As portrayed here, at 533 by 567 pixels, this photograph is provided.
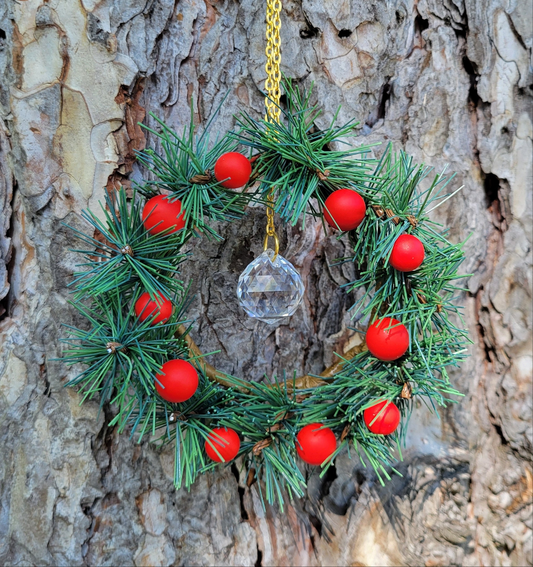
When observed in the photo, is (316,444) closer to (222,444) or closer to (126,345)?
(222,444)

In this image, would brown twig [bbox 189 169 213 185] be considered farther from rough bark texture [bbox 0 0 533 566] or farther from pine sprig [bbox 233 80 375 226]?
rough bark texture [bbox 0 0 533 566]

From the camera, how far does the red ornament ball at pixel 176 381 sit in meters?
0.71

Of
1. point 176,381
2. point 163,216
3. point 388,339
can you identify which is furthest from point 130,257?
point 388,339

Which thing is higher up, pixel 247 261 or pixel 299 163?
pixel 299 163

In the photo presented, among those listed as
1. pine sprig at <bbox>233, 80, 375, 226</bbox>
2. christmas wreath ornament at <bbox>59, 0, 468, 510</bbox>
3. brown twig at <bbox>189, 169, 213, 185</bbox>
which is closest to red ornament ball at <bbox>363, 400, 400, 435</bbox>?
christmas wreath ornament at <bbox>59, 0, 468, 510</bbox>

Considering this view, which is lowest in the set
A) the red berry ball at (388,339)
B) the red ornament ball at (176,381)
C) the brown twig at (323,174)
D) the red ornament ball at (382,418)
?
the red ornament ball at (382,418)

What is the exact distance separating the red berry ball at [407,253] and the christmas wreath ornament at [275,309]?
0.5 inches

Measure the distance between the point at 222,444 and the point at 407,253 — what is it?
390 mm

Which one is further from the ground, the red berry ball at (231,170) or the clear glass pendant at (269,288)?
the red berry ball at (231,170)

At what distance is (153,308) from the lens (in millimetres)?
734

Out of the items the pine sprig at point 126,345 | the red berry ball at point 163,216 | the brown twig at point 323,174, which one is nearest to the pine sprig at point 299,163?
the brown twig at point 323,174

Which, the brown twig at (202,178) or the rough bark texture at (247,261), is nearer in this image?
the brown twig at (202,178)

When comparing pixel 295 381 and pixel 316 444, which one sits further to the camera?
pixel 295 381

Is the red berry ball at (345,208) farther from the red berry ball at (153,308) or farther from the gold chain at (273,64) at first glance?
the red berry ball at (153,308)
